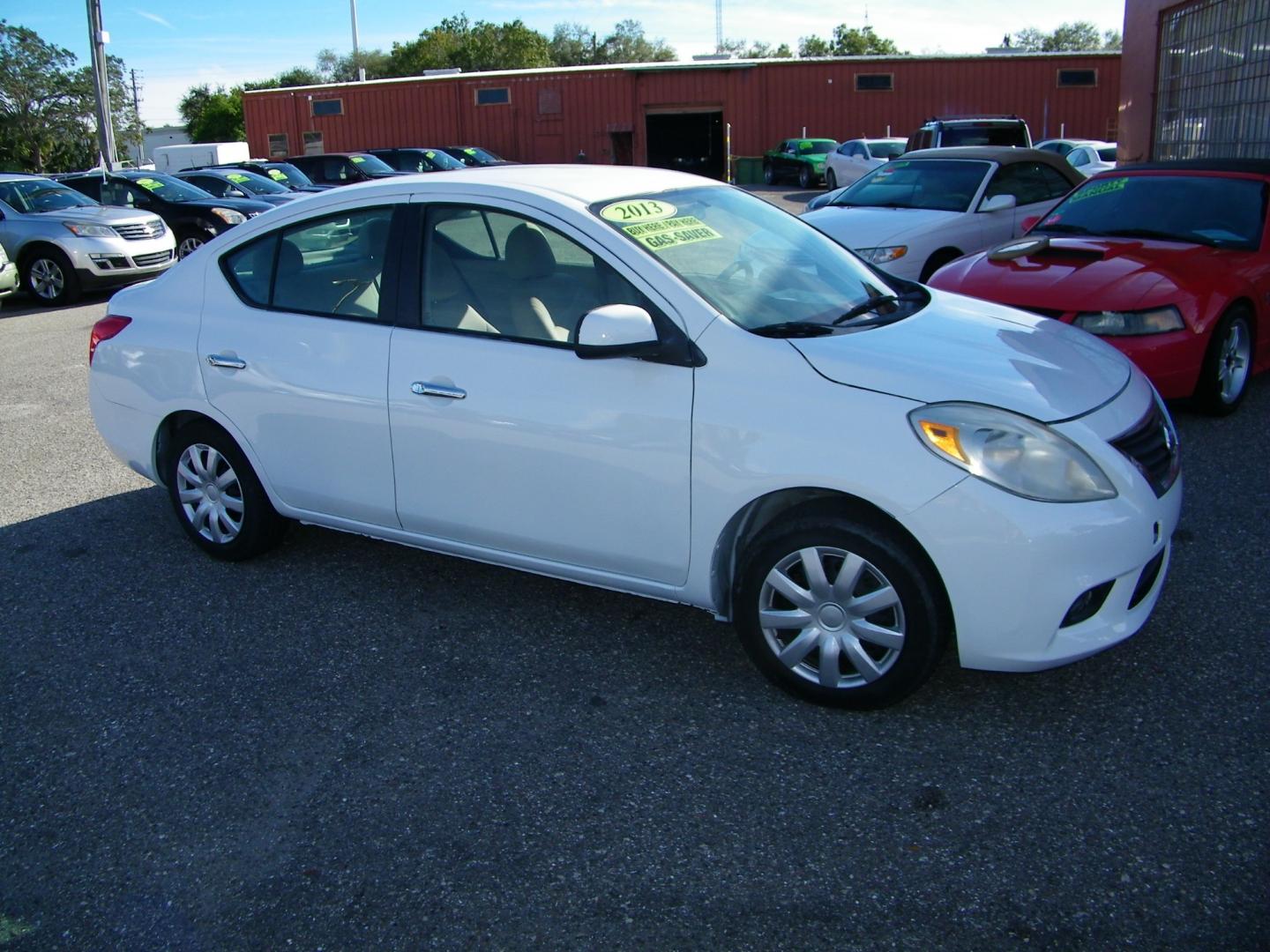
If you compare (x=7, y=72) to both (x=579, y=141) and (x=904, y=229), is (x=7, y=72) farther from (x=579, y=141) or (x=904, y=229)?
(x=904, y=229)

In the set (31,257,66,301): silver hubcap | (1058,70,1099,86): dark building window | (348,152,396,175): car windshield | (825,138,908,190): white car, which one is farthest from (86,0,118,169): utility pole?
(1058,70,1099,86): dark building window

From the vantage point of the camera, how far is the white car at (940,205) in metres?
9.18

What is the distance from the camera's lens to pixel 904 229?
9.20 m

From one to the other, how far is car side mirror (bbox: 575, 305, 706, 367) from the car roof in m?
5.52

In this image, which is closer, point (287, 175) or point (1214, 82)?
point (1214, 82)

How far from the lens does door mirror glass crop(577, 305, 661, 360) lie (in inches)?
131

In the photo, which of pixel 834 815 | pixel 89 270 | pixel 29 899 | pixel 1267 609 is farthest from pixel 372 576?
pixel 89 270

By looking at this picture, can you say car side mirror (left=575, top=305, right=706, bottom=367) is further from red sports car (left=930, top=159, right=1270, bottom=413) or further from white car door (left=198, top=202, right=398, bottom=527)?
red sports car (left=930, top=159, right=1270, bottom=413)

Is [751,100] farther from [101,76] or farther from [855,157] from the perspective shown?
[101,76]

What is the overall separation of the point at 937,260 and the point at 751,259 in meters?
5.94

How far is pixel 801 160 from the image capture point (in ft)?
106

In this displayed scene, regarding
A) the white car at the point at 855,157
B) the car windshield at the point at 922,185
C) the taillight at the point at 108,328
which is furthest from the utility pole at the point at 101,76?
the taillight at the point at 108,328

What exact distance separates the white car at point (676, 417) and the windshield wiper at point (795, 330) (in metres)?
0.01

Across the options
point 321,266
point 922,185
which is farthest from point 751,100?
point 321,266
